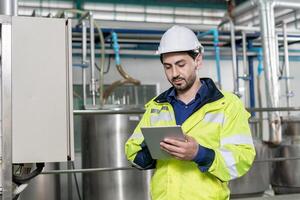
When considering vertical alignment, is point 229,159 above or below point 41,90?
below

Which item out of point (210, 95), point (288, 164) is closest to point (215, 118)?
point (210, 95)

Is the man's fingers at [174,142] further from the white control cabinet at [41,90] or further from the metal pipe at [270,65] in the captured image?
the metal pipe at [270,65]

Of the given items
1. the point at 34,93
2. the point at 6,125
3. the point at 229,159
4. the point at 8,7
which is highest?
the point at 8,7

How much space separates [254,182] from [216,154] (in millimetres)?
2008

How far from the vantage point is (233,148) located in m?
1.30

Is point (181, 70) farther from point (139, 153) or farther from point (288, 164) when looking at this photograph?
point (288, 164)

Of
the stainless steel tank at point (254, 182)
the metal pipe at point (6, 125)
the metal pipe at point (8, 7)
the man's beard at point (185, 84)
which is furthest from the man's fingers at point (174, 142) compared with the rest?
the stainless steel tank at point (254, 182)

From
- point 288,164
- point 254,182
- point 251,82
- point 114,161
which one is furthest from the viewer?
point 251,82

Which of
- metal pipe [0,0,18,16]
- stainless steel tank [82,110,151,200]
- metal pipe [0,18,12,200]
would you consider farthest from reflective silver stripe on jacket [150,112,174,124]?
stainless steel tank [82,110,151,200]

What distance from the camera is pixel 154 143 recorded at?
132 centimetres

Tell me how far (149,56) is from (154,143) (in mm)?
3314

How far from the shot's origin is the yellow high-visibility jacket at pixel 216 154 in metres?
1.30

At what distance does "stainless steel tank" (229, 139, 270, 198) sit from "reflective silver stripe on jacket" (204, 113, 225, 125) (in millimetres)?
1853

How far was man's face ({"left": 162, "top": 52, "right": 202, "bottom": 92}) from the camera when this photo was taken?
1.40m
